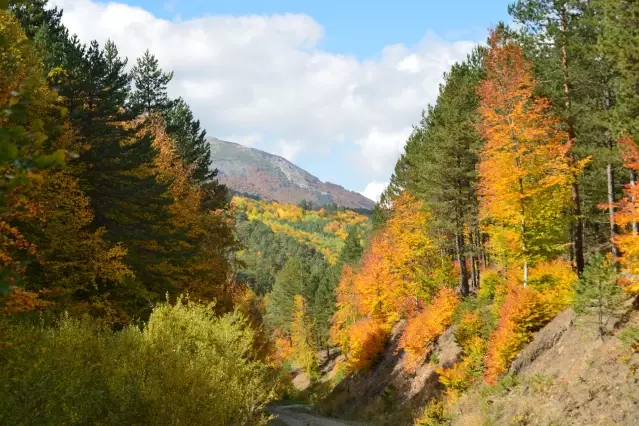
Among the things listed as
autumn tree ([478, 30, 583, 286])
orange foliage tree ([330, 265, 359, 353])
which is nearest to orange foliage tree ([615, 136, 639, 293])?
autumn tree ([478, 30, 583, 286])

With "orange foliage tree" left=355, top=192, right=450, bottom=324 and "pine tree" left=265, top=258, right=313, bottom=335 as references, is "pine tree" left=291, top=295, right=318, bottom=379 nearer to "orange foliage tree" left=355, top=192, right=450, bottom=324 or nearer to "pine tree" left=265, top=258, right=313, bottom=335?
"pine tree" left=265, top=258, right=313, bottom=335

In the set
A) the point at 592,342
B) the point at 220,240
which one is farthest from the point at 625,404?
the point at 220,240

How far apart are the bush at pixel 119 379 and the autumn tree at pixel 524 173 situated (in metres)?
15.2

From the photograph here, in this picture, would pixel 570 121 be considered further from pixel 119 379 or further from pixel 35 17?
pixel 35 17

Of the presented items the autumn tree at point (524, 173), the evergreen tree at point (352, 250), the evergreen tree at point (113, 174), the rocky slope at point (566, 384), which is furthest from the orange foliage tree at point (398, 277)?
the evergreen tree at point (352, 250)

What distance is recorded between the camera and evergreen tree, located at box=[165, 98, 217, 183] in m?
40.7

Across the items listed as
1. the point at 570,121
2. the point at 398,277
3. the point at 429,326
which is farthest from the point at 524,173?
the point at 398,277

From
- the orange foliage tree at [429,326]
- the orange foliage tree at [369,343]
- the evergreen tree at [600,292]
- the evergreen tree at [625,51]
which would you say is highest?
the evergreen tree at [625,51]

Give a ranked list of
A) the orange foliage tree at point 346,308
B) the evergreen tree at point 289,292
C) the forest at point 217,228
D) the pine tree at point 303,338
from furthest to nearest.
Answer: the evergreen tree at point 289,292, the pine tree at point 303,338, the orange foliage tree at point 346,308, the forest at point 217,228

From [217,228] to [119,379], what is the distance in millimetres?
23800

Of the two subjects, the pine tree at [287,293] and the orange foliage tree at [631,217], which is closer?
the orange foliage tree at [631,217]

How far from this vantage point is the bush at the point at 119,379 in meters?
9.71

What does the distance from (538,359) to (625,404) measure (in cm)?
674

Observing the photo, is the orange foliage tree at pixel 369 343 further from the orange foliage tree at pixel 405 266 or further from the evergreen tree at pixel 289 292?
the evergreen tree at pixel 289 292
